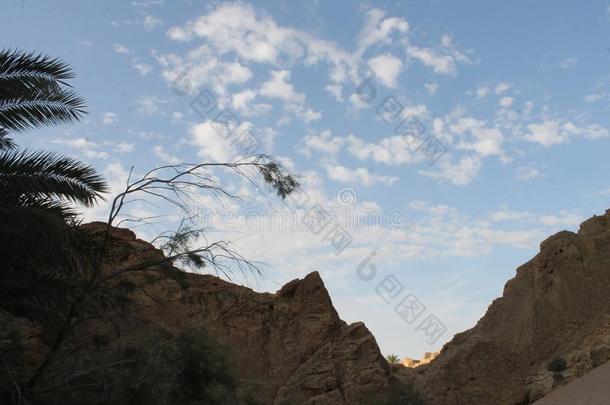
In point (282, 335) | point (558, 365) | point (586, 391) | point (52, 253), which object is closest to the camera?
point (52, 253)

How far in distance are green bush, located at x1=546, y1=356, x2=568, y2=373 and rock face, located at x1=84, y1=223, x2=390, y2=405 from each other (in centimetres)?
611

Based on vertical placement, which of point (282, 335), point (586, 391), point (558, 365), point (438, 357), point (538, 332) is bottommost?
point (586, 391)

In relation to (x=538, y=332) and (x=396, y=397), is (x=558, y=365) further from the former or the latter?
(x=396, y=397)

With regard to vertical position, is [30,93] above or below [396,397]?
above

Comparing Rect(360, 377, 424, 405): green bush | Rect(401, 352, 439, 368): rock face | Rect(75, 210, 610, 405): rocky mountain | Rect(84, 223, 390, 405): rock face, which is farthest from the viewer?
Rect(401, 352, 439, 368): rock face

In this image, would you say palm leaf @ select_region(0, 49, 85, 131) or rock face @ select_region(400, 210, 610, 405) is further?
rock face @ select_region(400, 210, 610, 405)

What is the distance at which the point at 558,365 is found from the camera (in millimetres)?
21984

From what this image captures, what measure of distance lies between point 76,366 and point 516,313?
19.5m

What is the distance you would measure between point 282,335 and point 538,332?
10.0 meters

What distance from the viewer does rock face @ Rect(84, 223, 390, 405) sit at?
68.5 feet

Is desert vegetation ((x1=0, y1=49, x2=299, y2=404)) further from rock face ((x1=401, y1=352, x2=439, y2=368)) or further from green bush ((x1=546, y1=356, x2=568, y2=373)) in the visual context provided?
rock face ((x1=401, y1=352, x2=439, y2=368))

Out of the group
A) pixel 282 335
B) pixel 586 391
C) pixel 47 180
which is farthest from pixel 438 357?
pixel 47 180

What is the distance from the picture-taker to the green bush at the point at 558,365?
21922 millimetres

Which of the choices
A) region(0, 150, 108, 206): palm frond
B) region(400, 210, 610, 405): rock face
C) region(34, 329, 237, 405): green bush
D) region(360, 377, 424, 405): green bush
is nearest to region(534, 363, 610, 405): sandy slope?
region(400, 210, 610, 405): rock face
